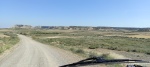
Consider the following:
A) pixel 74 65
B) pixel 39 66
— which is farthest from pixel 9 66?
pixel 74 65

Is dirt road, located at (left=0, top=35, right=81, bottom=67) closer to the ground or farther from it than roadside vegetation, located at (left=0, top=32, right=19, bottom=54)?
farther from it

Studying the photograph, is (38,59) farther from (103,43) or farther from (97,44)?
(103,43)

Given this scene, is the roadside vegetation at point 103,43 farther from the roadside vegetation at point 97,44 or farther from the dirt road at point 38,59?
the dirt road at point 38,59

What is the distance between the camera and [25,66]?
15.1m

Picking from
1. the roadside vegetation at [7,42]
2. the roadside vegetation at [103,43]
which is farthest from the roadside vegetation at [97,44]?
the roadside vegetation at [7,42]

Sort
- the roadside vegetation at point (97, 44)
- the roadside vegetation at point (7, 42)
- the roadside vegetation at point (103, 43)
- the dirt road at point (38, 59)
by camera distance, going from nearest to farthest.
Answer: the dirt road at point (38, 59) → the roadside vegetation at point (97, 44) → the roadside vegetation at point (7, 42) → the roadside vegetation at point (103, 43)

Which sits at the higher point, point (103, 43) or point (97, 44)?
point (97, 44)

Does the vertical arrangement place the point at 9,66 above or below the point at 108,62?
below

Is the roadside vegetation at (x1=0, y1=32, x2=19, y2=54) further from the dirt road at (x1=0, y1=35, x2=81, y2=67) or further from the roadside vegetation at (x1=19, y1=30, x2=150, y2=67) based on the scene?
the roadside vegetation at (x1=19, y1=30, x2=150, y2=67)

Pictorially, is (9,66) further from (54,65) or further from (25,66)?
(54,65)

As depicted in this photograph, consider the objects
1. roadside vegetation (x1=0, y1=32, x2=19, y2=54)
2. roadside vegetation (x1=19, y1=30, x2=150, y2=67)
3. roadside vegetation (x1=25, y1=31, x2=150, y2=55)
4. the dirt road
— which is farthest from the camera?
roadside vegetation (x1=25, y1=31, x2=150, y2=55)

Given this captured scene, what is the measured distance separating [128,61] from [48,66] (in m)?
11.3

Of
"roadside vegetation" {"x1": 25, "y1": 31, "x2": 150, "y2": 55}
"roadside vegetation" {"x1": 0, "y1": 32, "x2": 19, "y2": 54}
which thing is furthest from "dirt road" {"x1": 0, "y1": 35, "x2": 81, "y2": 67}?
"roadside vegetation" {"x1": 25, "y1": 31, "x2": 150, "y2": 55}

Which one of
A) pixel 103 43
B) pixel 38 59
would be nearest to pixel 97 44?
pixel 103 43
